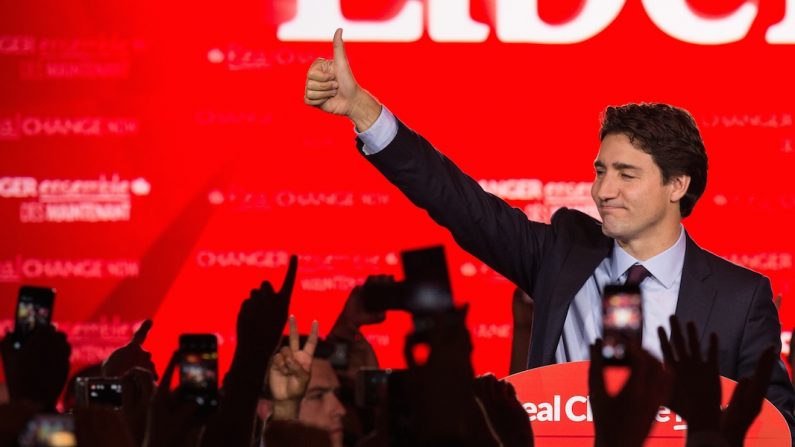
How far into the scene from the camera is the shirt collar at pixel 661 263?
202 cm

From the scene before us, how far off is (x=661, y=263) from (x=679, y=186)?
7.6 inches

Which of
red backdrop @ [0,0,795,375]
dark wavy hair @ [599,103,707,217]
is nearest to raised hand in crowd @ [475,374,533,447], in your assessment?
dark wavy hair @ [599,103,707,217]

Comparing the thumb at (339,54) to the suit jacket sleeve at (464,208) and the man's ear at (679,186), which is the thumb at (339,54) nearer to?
the suit jacket sleeve at (464,208)

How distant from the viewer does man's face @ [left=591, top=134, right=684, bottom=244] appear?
204 centimetres

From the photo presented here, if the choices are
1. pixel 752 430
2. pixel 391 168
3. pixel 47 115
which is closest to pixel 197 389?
pixel 752 430

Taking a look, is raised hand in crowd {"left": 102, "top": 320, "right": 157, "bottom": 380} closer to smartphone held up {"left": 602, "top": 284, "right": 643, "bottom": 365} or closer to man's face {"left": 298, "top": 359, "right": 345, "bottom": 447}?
man's face {"left": 298, "top": 359, "right": 345, "bottom": 447}

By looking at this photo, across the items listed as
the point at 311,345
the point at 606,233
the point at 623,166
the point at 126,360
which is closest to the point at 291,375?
the point at 311,345

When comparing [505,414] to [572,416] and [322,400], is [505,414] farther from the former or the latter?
[322,400]

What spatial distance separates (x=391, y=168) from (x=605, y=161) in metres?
0.45

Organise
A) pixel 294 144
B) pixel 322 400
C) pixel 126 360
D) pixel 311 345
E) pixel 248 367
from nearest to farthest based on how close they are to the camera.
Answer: pixel 248 367 < pixel 126 360 < pixel 311 345 < pixel 322 400 < pixel 294 144

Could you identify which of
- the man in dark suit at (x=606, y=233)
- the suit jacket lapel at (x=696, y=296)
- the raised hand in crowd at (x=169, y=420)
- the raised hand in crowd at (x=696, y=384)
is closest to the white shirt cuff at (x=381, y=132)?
the man in dark suit at (x=606, y=233)

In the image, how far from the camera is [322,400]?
231 cm

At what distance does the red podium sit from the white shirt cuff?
76cm

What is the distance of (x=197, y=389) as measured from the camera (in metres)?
1.07
